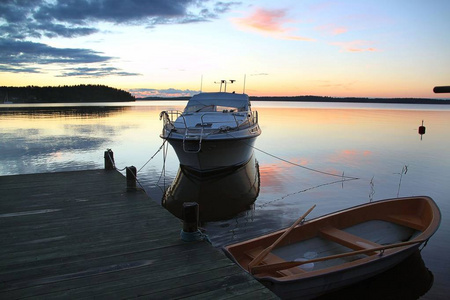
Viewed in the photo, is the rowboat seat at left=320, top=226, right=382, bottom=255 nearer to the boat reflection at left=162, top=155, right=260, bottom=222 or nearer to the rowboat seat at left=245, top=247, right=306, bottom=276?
the rowboat seat at left=245, top=247, right=306, bottom=276

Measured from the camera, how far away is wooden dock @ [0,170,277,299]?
11.5ft

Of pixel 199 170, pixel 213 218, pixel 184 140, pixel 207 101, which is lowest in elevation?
pixel 213 218

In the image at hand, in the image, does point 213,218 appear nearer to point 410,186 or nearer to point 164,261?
point 164,261

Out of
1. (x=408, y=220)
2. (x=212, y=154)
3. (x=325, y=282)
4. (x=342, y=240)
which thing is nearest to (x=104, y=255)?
(x=325, y=282)

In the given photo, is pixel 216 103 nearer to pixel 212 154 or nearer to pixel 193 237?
pixel 212 154

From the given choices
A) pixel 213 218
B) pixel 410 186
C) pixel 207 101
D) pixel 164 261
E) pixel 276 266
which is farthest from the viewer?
pixel 207 101

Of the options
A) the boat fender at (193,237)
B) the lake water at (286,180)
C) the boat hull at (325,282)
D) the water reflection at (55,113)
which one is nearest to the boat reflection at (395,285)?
the lake water at (286,180)

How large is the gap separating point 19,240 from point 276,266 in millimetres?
3798

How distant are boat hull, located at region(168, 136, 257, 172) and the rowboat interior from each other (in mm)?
5436

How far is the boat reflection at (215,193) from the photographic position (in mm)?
9961

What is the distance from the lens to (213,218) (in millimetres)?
9375

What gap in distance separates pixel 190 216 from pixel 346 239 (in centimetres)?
313

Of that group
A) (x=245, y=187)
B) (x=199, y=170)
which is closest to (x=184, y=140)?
(x=199, y=170)

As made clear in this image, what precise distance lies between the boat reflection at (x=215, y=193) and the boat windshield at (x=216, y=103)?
3.34 metres
